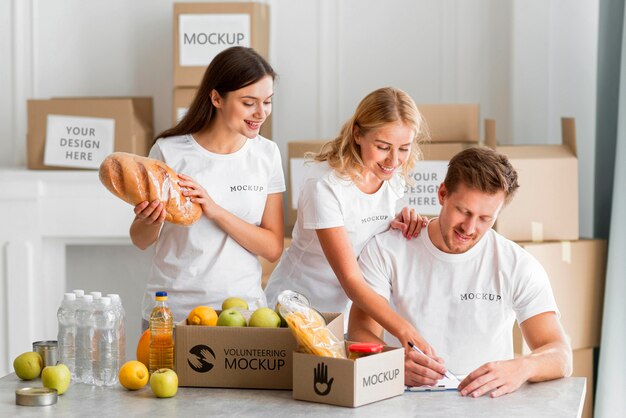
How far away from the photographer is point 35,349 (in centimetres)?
207

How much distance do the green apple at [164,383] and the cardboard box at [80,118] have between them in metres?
1.81

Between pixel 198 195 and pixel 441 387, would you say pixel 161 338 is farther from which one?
pixel 441 387

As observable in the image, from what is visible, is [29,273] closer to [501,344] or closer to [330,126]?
[330,126]

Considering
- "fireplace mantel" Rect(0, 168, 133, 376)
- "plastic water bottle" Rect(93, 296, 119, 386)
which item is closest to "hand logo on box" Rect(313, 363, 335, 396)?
"plastic water bottle" Rect(93, 296, 119, 386)

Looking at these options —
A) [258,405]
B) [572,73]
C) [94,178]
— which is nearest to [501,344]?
[258,405]

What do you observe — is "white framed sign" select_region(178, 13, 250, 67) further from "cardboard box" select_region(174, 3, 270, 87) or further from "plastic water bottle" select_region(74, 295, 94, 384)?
"plastic water bottle" select_region(74, 295, 94, 384)

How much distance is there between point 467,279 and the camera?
2.18 m

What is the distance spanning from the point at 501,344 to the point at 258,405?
665mm

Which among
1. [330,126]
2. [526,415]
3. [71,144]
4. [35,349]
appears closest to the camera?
[526,415]

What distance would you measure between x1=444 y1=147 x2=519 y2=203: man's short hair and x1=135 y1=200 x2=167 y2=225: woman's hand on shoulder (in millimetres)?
661

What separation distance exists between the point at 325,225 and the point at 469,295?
370 mm

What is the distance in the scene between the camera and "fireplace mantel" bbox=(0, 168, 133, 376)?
3615 millimetres

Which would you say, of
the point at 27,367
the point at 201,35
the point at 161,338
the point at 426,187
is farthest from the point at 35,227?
the point at 161,338

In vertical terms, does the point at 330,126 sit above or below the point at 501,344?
above
